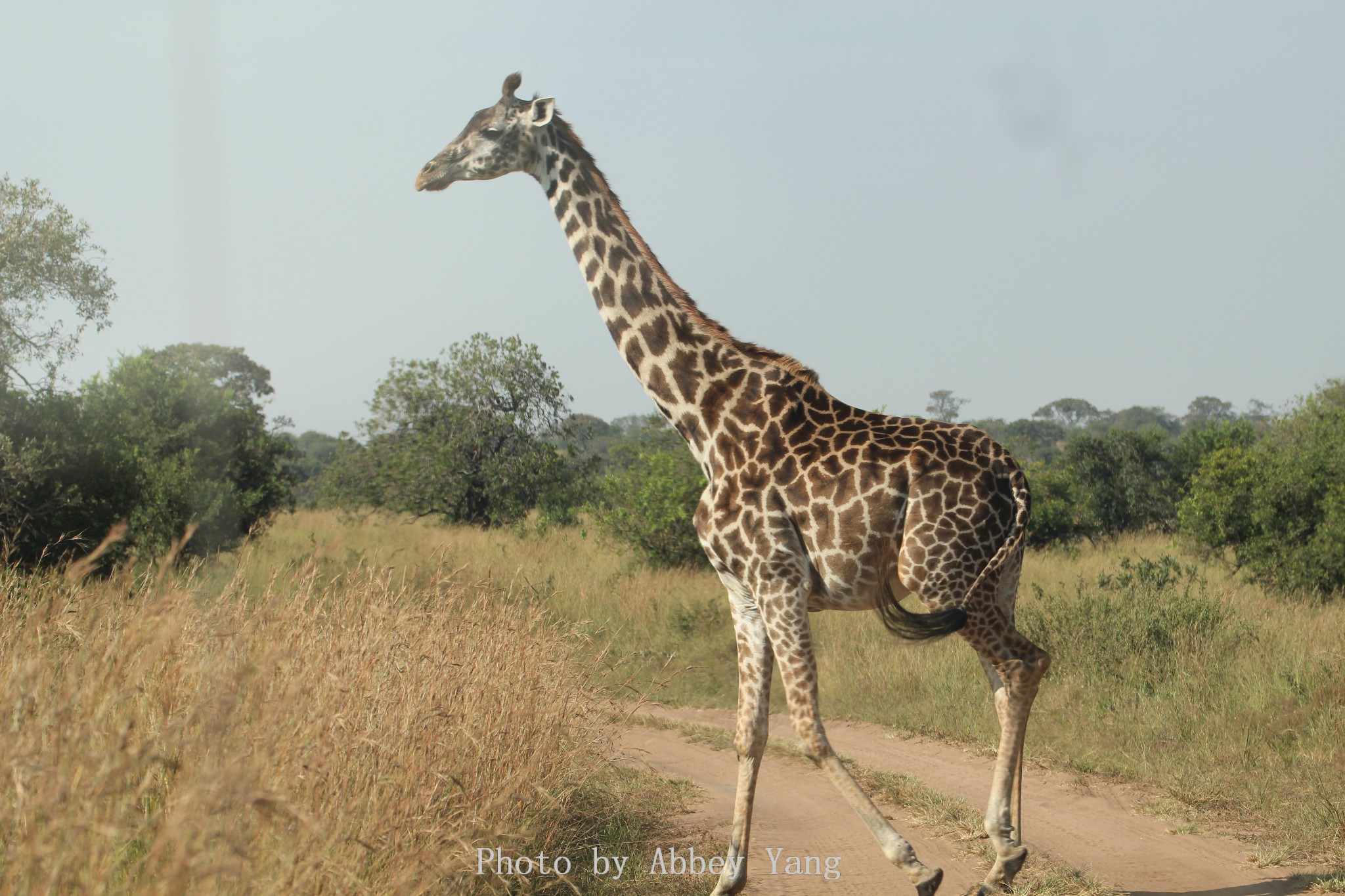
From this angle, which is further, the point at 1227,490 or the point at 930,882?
the point at 1227,490

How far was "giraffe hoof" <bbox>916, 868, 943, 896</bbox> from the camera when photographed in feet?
14.6

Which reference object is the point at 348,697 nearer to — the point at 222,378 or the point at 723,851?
the point at 723,851

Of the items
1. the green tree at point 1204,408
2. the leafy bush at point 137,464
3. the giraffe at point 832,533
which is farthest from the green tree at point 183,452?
the green tree at point 1204,408

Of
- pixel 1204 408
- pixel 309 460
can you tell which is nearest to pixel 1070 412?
pixel 1204 408

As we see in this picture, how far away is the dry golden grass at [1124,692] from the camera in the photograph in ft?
20.0

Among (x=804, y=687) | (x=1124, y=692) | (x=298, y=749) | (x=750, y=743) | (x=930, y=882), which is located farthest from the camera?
(x=1124, y=692)

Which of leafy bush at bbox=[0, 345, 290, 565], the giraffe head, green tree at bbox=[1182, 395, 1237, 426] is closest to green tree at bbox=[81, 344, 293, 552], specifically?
leafy bush at bbox=[0, 345, 290, 565]

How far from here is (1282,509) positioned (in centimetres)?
1157

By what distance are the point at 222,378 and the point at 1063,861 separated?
50.6 meters

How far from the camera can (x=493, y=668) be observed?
543cm

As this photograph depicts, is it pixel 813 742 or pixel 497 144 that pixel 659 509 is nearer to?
pixel 497 144

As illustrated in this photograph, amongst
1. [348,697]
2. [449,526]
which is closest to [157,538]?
[449,526]

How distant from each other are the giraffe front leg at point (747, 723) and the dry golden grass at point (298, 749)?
2.36 ft

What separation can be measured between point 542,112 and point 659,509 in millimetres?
10180
